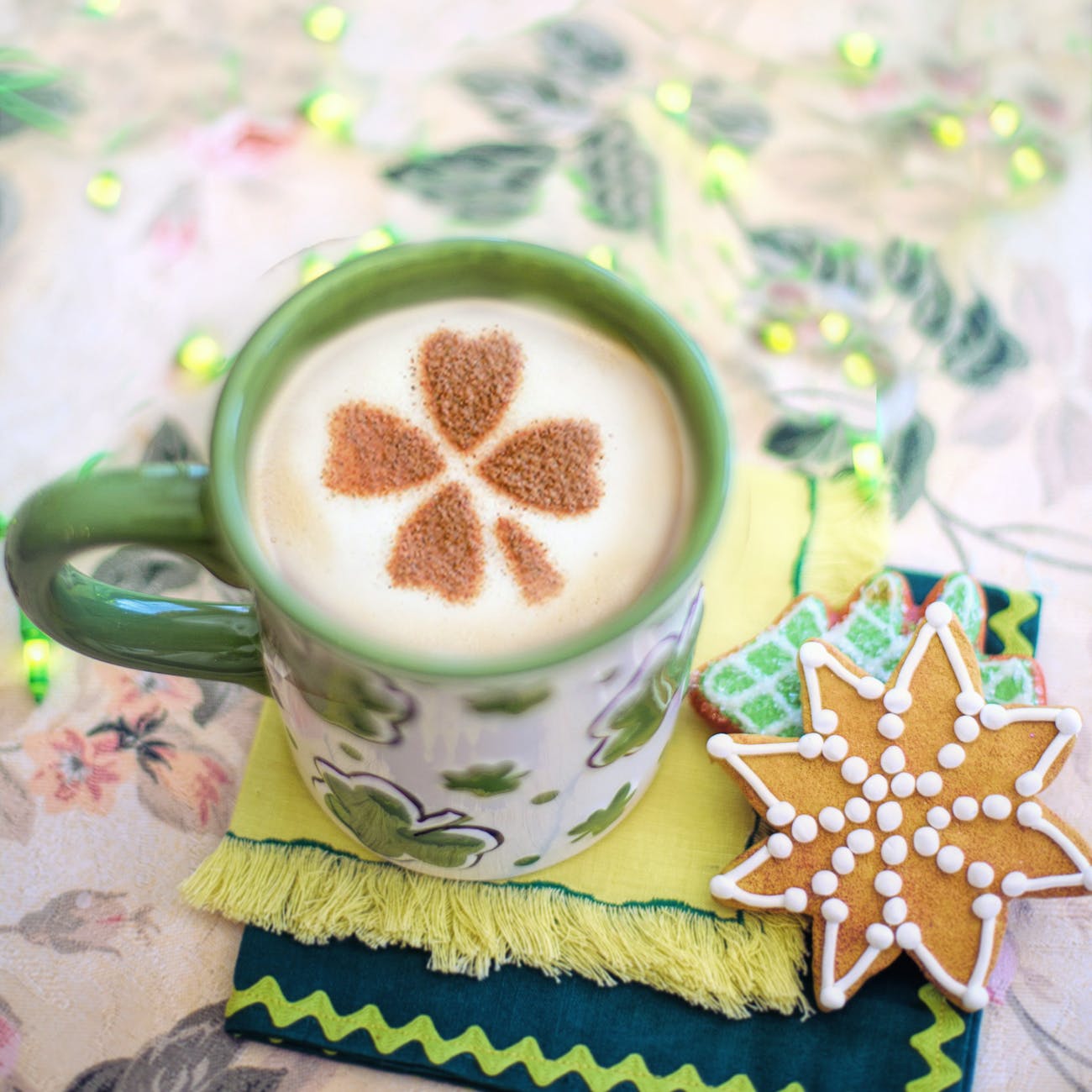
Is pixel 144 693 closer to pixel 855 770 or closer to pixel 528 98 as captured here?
pixel 855 770

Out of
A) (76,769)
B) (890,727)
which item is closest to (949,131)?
(890,727)

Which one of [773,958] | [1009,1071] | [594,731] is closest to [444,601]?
[594,731]

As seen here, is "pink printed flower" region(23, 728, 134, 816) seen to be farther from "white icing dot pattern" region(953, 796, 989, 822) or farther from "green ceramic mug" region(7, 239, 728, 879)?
"white icing dot pattern" region(953, 796, 989, 822)

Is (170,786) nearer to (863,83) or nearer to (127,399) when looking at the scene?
(127,399)

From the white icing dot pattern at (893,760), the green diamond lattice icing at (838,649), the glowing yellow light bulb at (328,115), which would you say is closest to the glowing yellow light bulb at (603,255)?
the glowing yellow light bulb at (328,115)

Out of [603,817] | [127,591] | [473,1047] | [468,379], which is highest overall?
[468,379]

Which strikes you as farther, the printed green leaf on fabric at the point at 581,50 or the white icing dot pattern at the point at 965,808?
the printed green leaf on fabric at the point at 581,50

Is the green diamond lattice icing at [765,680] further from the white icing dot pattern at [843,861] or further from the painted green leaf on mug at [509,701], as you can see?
the painted green leaf on mug at [509,701]

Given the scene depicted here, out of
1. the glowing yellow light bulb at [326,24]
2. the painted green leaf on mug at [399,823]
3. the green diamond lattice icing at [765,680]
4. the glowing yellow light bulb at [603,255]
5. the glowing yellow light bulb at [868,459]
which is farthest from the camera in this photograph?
the glowing yellow light bulb at [326,24]
